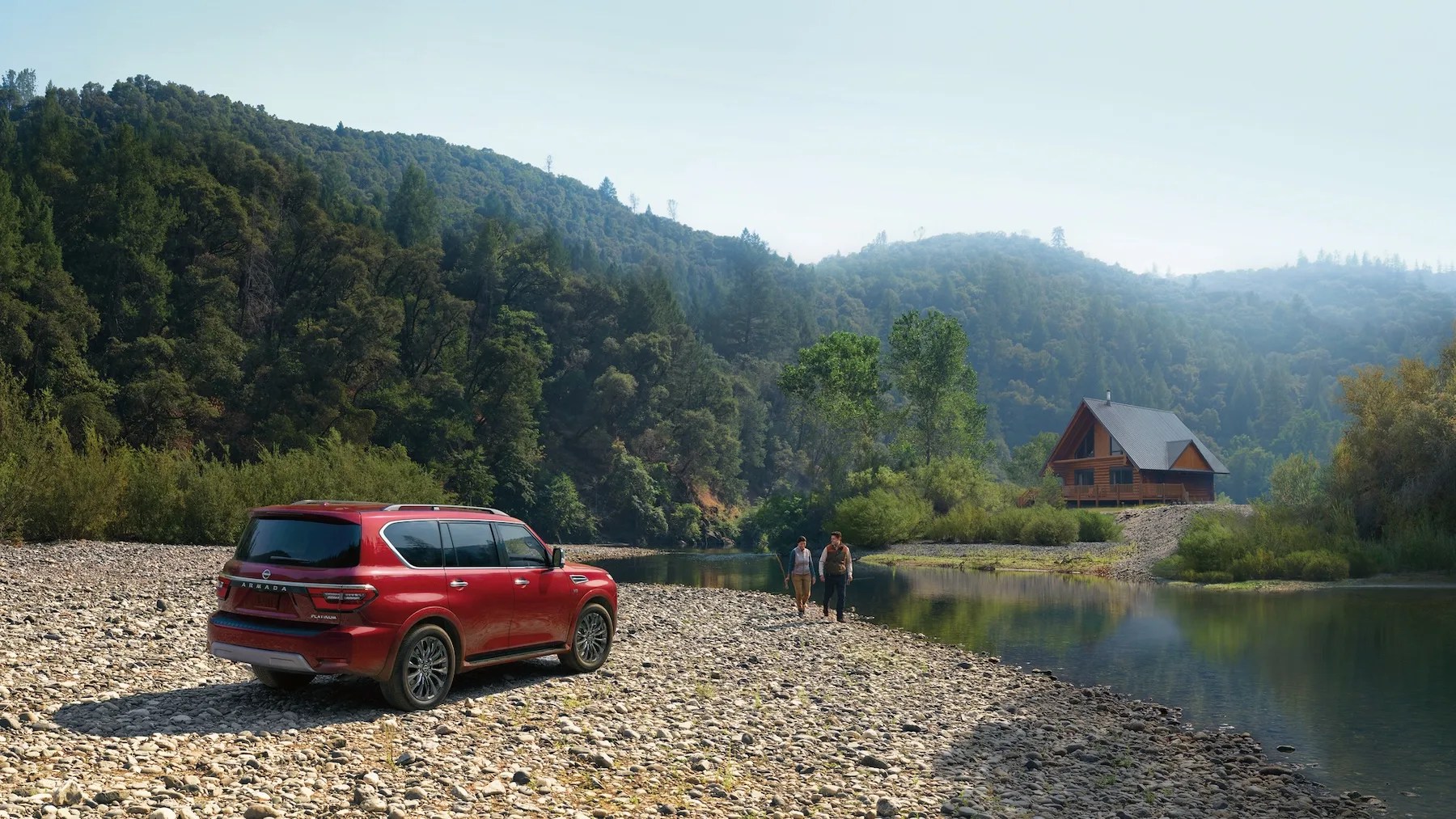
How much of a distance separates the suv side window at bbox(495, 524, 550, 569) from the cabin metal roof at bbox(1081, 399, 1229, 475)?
63367 millimetres

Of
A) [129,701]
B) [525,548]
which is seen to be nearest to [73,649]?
[129,701]

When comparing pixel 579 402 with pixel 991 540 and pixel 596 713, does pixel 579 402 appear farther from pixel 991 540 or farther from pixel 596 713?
pixel 596 713

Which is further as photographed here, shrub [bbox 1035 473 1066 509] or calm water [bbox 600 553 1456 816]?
shrub [bbox 1035 473 1066 509]

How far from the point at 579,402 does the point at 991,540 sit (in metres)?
47.7

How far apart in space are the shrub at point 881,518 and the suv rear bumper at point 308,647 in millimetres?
52911

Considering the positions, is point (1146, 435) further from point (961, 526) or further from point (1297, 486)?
point (1297, 486)

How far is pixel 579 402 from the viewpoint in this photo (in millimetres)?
94938

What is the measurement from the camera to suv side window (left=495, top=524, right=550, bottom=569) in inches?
512

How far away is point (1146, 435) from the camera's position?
73125mm

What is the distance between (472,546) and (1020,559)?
4187 centimetres

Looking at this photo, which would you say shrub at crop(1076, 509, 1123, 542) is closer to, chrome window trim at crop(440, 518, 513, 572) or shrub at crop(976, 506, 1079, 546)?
shrub at crop(976, 506, 1079, 546)

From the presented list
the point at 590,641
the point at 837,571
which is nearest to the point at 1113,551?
the point at 837,571

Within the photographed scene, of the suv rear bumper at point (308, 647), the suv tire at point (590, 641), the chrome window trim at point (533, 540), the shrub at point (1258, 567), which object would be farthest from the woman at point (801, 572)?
the shrub at point (1258, 567)

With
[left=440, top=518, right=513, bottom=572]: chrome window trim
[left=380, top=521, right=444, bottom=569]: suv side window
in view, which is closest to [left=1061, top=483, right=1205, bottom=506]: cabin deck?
[left=440, top=518, right=513, bottom=572]: chrome window trim
